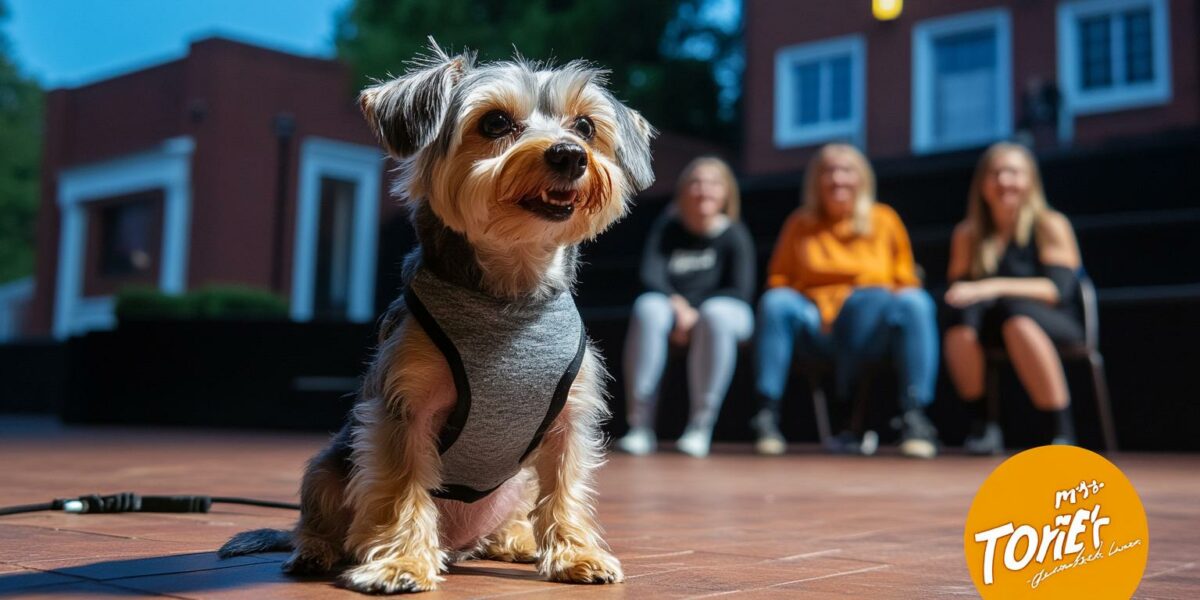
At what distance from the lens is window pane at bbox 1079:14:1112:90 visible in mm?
17922

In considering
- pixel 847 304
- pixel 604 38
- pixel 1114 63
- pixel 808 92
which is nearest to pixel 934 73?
pixel 808 92

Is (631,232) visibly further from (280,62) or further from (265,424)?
(280,62)

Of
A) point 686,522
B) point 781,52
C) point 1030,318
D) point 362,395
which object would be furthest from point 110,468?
point 781,52

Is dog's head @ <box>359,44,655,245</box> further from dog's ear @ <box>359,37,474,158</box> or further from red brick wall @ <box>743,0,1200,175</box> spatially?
red brick wall @ <box>743,0,1200,175</box>

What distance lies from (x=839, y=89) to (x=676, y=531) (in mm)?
18157

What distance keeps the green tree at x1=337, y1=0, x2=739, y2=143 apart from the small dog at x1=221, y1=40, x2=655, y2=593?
22611 mm

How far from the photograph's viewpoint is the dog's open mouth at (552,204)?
7.64ft

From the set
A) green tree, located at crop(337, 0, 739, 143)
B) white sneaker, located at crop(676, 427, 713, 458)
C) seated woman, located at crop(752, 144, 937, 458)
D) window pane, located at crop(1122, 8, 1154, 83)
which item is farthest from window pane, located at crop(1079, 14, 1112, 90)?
white sneaker, located at crop(676, 427, 713, 458)

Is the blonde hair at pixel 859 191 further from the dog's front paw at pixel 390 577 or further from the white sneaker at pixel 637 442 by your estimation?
the dog's front paw at pixel 390 577

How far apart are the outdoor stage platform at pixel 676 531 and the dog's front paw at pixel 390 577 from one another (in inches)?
1.5

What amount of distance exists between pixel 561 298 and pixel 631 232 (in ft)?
29.3

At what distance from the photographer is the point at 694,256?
23.9 feet

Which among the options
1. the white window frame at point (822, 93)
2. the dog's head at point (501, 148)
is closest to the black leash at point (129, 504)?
the dog's head at point (501, 148)

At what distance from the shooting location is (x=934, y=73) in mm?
19656
